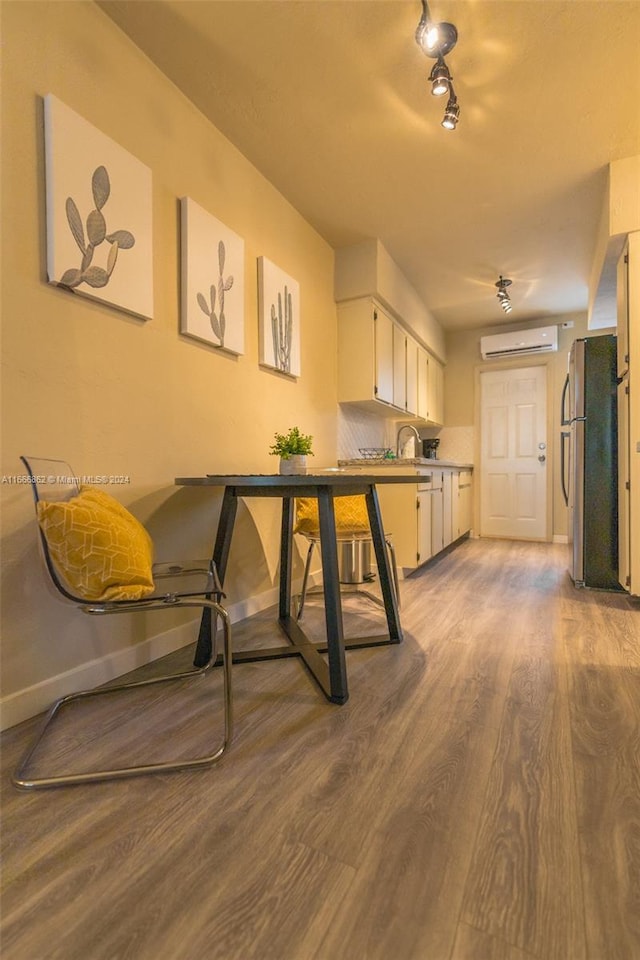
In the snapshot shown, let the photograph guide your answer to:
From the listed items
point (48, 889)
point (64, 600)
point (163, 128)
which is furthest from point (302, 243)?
point (48, 889)

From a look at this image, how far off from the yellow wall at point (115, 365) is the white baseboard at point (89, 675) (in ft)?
0.03

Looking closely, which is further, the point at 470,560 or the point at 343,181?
the point at 470,560

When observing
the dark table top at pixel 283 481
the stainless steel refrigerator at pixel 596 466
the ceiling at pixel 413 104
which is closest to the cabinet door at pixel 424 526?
the stainless steel refrigerator at pixel 596 466

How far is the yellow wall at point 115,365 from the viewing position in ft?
4.62

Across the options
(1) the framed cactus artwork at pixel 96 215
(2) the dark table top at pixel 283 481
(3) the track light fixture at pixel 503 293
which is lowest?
(2) the dark table top at pixel 283 481

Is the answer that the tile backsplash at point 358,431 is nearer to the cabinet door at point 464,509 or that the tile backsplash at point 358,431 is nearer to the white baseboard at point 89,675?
the cabinet door at point 464,509

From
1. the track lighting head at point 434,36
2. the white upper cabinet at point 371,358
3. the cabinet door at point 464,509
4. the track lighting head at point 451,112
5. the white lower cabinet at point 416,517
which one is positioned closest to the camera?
the track lighting head at point 434,36

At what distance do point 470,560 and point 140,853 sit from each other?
3.66 meters

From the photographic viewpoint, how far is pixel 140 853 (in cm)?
90

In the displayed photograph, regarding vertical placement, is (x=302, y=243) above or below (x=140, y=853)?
above

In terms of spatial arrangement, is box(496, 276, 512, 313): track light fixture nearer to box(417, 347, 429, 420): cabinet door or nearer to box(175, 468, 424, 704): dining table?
box(417, 347, 429, 420): cabinet door

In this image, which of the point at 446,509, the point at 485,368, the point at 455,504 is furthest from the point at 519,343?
the point at 446,509

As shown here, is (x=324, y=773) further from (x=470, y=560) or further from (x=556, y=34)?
(x=470, y=560)

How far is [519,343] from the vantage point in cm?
510
